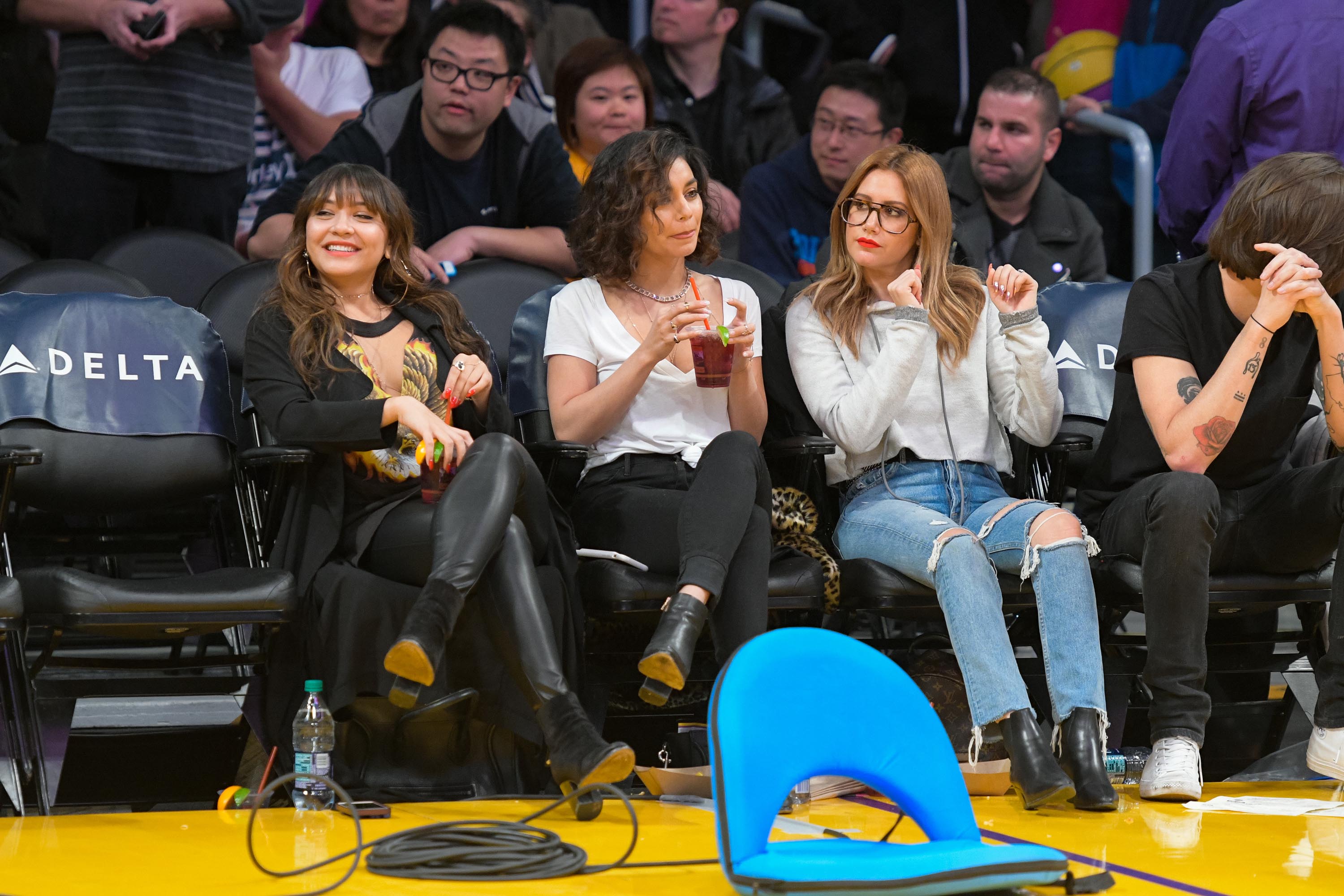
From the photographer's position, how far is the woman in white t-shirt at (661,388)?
2740 mm

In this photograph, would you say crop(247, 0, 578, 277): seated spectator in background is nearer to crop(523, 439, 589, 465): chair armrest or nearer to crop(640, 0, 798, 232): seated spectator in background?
crop(640, 0, 798, 232): seated spectator in background

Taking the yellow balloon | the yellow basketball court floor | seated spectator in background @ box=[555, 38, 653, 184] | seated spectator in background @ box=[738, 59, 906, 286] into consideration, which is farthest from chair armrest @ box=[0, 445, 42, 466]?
the yellow balloon

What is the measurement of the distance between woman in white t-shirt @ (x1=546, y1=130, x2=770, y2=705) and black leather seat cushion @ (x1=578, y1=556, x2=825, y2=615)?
32 mm

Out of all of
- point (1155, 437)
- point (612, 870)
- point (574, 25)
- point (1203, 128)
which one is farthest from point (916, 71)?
point (612, 870)

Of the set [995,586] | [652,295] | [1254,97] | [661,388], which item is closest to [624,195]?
[652,295]

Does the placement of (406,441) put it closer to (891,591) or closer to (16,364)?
(16,364)

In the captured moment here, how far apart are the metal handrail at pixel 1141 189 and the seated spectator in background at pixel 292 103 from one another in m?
2.56

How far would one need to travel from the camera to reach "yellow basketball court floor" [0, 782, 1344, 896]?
1989 millimetres

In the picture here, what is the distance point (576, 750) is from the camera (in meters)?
2.44

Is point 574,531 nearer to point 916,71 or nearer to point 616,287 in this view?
point 616,287

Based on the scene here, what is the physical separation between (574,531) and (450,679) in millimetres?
459

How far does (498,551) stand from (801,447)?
745 millimetres

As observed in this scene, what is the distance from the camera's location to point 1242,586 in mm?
2965

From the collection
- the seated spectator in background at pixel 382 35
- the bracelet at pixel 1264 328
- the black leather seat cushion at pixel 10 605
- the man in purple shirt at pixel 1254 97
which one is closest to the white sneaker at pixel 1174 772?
the bracelet at pixel 1264 328
